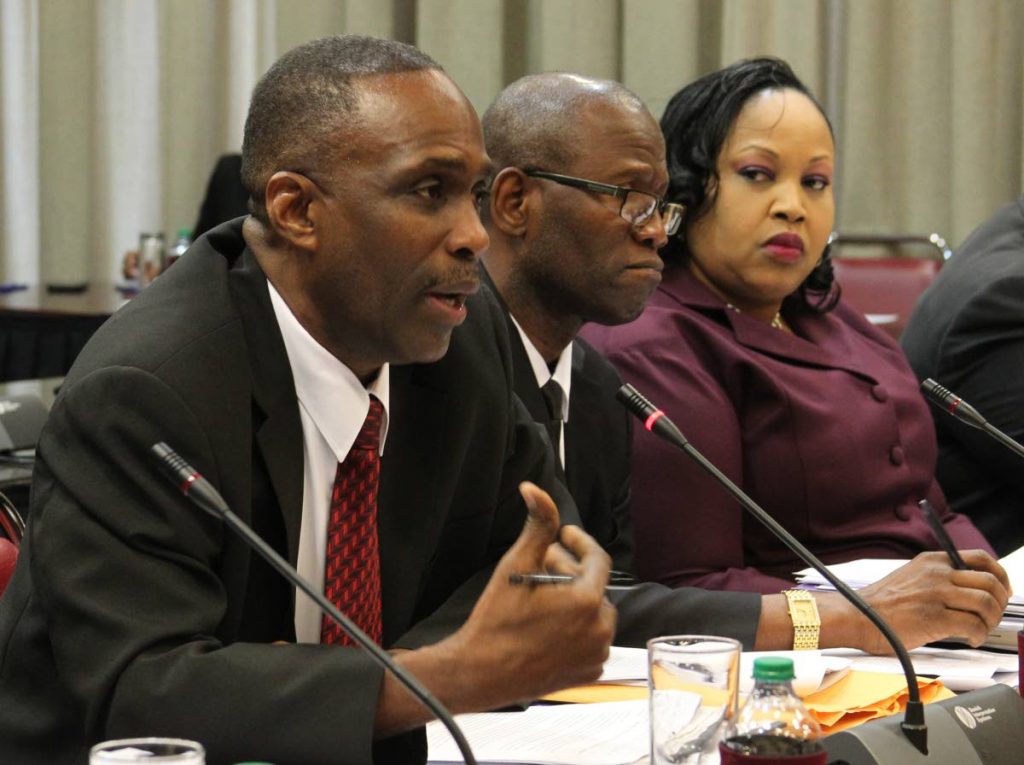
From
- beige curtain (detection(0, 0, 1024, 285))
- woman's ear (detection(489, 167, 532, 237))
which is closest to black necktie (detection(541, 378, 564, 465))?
woman's ear (detection(489, 167, 532, 237))

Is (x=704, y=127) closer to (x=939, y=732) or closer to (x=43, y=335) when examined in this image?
(x=939, y=732)

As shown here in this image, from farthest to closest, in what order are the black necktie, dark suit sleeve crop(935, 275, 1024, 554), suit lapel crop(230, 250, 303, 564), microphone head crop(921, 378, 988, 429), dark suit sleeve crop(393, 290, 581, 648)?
1. dark suit sleeve crop(935, 275, 1024, 554)
2. the black necktie
3. microphone head crop(921, 378, 988, 429)
4. dark suit sleeve crop(393, 290, 581, 648)
5. suit lapel crop(230, 250, 303, 564)

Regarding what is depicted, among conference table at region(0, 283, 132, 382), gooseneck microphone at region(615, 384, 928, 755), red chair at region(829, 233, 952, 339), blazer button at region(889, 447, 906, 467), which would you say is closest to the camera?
gooseneck microphone at region(615, 384, 928, 755)

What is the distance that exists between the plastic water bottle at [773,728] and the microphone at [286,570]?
201 mm

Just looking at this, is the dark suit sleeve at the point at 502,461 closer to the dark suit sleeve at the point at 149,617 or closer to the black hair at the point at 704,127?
the dark suit sleeve at the point at 149,617

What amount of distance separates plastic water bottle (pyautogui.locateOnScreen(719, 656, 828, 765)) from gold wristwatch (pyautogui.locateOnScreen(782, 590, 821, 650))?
22.7 inches

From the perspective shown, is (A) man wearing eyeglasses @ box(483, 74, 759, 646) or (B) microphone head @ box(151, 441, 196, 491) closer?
(B) microphone head @ box(151, 441, 196, 491)

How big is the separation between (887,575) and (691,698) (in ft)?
2.08

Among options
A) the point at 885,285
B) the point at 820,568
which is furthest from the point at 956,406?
the point at 885,285

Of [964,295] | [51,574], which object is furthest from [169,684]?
[964,295]

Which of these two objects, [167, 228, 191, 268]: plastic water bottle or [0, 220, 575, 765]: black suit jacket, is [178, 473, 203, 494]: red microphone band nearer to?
[0, 220, 575, 765]: black suit jacket

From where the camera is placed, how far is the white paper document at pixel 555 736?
143 cm

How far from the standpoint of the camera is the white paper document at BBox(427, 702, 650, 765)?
143 centimetres

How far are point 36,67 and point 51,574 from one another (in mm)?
5136
